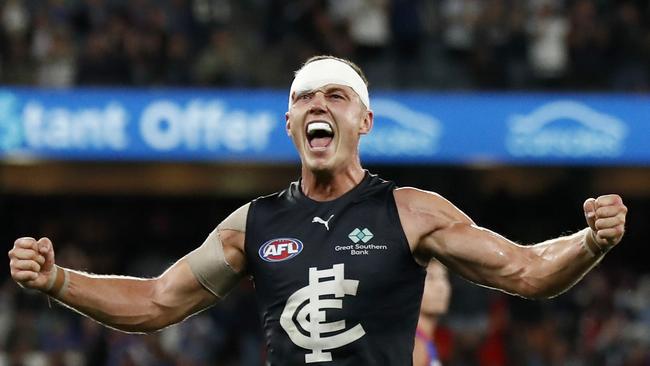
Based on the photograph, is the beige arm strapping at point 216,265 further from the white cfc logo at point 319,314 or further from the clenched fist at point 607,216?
the clenched fist at point 607,216

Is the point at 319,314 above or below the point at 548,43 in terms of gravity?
below

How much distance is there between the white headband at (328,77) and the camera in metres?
4.92

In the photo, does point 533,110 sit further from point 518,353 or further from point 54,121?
point 54,121

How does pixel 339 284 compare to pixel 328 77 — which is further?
pixel 328 77

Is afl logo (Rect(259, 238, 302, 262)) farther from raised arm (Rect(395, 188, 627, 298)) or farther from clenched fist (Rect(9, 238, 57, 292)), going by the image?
clenched fist (Rect(9, 238, 57, 292))

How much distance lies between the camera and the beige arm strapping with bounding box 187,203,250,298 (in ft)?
16.0

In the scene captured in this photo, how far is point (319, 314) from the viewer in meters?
4.57

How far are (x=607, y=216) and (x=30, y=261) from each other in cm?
199

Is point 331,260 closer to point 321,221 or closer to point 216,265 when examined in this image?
point 321,221

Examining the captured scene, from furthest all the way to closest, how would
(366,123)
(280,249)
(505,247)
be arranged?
(366,123) → (280,249) → (505,247)

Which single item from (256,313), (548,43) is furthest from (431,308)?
(548,43)

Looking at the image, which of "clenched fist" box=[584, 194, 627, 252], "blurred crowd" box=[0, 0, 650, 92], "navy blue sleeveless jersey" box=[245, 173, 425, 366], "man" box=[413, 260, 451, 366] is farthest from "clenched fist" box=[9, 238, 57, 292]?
"blurred crowd" box=[0, 0, 650, 92]

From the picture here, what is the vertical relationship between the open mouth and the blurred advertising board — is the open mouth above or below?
above

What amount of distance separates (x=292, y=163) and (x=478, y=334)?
3349mm
